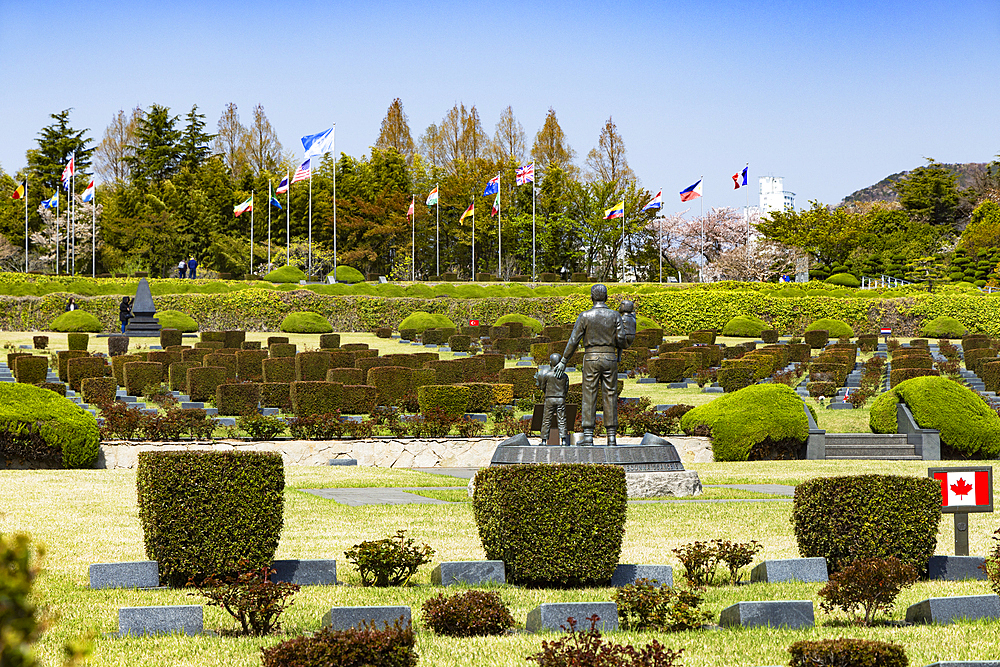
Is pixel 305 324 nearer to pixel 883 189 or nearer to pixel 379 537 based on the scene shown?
pixel 379 537

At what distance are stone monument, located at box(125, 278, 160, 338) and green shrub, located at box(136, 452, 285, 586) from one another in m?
35.3

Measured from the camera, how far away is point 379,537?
35.1ft

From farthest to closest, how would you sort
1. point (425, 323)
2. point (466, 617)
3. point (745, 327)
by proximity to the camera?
point (745, 327), point (425, 323), point (466, 617)

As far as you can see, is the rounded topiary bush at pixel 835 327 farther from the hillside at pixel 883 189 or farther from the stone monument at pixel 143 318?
the hillside at pixel 883 189

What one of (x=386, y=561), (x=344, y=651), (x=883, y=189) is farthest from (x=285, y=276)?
(x=883, y=189)

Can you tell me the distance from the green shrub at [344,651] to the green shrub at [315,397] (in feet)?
57.5

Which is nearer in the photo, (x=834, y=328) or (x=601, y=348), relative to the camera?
(x=601, y=348)

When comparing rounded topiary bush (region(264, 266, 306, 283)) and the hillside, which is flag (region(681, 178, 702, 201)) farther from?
the hillside

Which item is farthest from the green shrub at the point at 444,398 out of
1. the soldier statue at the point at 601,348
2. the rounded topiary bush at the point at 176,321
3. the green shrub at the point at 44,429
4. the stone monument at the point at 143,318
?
the rounded topiary bush at the point at 176,321

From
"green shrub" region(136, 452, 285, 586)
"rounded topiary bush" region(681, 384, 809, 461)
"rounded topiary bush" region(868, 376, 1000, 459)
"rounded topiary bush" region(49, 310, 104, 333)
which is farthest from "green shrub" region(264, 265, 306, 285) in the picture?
"green shrub" region(136, 452, 285, 586)

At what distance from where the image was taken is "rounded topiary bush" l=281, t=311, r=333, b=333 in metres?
45.8

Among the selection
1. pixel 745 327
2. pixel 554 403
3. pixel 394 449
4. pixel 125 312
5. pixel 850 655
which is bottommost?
pixel 394 449

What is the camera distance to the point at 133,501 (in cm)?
1247

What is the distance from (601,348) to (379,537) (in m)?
4.81
